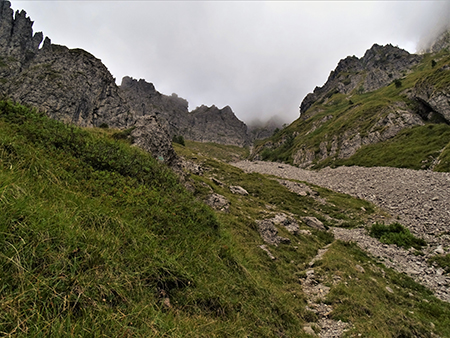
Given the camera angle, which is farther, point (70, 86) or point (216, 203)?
point (70, 86)

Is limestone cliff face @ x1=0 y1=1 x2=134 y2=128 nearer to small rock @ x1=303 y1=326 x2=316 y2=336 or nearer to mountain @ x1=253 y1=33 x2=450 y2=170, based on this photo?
mountain @ x1=253 y1=33 x2=450 y2=170

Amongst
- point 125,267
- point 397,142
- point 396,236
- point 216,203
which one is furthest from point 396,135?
point 125,267

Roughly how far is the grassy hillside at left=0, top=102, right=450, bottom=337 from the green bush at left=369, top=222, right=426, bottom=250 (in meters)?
6.72

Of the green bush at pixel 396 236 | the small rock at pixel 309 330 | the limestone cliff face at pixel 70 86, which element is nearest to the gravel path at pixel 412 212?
the green bush at pixel 396 236

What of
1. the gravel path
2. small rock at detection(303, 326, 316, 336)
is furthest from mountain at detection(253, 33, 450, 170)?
small rock at detection(303, 326, 316, 336)

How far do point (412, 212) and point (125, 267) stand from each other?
29629 mm

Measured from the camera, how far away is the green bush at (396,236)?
57.0ft

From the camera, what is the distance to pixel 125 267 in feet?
13.8

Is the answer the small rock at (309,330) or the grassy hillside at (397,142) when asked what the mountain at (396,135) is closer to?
the grassy hillside at (397,142)

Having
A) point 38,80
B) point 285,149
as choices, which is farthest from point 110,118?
point 285,149

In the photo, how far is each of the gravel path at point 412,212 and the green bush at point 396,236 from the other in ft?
1.93

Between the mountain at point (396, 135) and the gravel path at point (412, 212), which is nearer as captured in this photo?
the gravel path at point (412, 212)

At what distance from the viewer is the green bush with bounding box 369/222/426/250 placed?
57.0 feet

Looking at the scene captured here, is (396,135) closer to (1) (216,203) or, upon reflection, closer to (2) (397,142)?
(2) (397,142)
